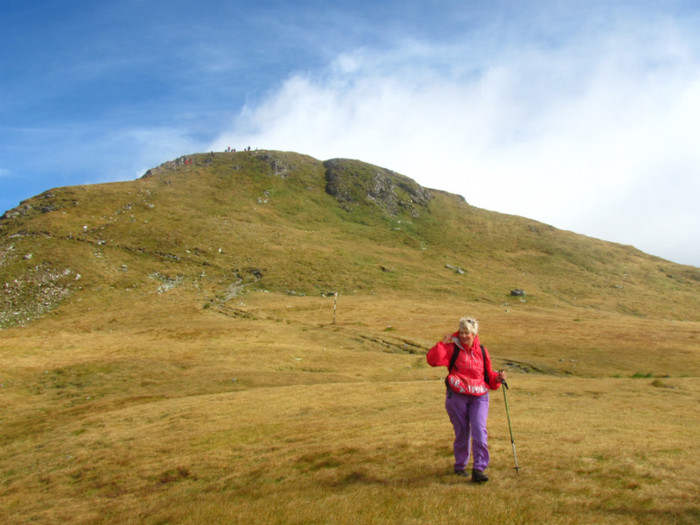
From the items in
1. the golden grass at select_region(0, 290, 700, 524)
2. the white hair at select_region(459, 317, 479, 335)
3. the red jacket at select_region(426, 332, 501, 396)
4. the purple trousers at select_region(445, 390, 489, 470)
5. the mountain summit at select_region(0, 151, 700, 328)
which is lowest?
the golden grass at select_region(0, 290, 700, 524)

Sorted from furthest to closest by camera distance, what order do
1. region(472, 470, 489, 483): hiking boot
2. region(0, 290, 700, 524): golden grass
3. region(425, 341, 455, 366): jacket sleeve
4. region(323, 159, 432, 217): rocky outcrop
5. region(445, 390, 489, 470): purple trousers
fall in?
region(323, 159, 432, 217): rocky outcrop
region(425, 341, 455, 366): jacket sleeve
region(445, 390, 489, 470): purple trousers
region(472, 470, 489, 483): hiking boot
region(0, 290, 700, 524): golden grass

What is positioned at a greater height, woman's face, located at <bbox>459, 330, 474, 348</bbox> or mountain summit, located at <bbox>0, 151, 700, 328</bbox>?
mountain summit, located at <bbox>0, 151, 700, 328</bbox>

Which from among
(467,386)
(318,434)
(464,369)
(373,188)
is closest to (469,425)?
(467,386)

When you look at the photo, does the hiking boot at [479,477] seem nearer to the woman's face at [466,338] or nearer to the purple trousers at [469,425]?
the purple trousers at [469,425]

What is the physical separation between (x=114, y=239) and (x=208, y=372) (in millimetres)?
71308

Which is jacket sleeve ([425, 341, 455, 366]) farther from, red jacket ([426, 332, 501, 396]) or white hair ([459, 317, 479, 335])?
white hair ([459, 317, 479, 335])

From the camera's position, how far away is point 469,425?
10.6 meters

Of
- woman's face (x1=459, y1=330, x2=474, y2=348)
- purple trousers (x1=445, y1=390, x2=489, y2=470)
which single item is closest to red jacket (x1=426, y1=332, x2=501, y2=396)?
woman's face (x1=459, y1=330, x2=474, y2=348)

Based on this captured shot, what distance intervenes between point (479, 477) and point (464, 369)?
96.8 inches

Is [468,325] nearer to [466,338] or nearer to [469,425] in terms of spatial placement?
[466,338]

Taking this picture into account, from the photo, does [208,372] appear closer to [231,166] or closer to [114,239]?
[114,239]

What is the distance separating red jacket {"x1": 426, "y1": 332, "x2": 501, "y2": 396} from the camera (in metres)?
10.3

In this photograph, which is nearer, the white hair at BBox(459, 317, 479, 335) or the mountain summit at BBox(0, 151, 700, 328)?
the white hair at BBox(459, 317, 479, 335)

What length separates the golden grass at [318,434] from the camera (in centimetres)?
945
